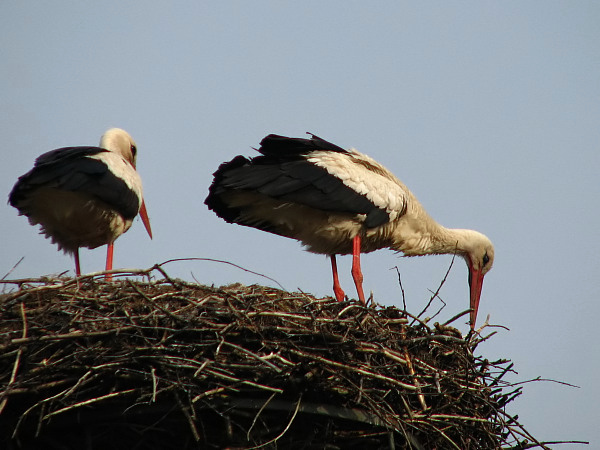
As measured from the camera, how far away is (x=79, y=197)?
6645 mm

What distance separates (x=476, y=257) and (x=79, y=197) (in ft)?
12.5

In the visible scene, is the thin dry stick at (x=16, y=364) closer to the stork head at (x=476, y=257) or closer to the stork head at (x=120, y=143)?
the stork head at (x=120, y=143)

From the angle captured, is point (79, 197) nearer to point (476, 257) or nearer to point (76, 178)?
point (76, 178)

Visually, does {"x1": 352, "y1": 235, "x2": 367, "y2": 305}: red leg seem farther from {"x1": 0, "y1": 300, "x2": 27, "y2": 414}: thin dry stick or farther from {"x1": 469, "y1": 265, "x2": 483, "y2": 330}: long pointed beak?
{"x1": 0, "y1": 300, "x2": 27, "y2": 414}: thin dry stick

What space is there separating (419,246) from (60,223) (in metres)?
3.05

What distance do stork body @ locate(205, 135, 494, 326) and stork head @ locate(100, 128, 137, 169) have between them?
1533 mm

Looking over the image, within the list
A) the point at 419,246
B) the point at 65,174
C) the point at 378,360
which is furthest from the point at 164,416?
the point at 419,246

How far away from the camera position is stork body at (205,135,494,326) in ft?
21.7

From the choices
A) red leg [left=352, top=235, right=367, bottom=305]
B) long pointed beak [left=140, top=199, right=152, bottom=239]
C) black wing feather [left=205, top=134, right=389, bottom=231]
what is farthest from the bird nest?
long pointed beak [left=140, top=199, right=152, bottom=239]

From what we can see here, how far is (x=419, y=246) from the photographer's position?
7.80 metres

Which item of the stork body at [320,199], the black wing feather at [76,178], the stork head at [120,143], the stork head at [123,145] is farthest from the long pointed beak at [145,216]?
the stork body at [320,199]

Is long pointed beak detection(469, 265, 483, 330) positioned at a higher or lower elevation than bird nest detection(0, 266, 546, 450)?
higher

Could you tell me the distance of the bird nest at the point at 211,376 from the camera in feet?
14.1

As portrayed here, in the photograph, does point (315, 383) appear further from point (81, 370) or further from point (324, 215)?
point (324, 215)
